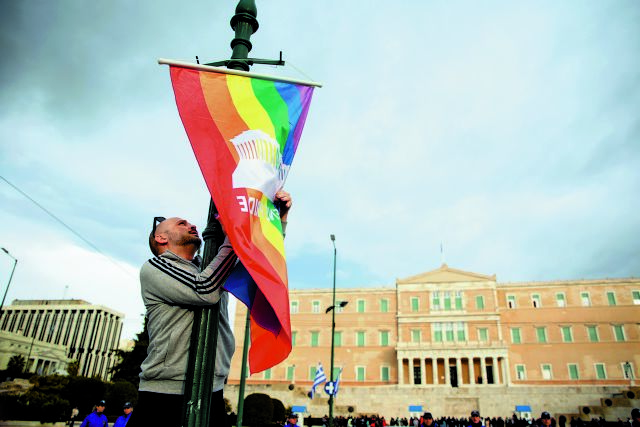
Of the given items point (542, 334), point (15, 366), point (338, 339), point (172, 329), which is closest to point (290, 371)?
point (338, 339)

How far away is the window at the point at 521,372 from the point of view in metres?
44.9

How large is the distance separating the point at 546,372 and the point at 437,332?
11.1 m

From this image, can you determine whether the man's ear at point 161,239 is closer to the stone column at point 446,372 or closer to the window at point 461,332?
the stone column at point 446,372

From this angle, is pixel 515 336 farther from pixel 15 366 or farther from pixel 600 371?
pixel 15 366

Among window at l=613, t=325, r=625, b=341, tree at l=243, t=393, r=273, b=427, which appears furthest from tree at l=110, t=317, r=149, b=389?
window at l=613, t=325, r=625, b=341

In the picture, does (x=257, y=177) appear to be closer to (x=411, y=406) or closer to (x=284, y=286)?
(x=284, y=286)

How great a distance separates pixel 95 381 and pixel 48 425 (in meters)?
6.14

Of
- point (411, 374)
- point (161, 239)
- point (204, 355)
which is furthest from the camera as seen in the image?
point (411, 374)

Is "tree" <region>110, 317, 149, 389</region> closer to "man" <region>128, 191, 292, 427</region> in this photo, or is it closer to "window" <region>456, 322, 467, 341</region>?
"window" <region>456, 322, 467, 341</region>

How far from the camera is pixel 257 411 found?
81.6 feet

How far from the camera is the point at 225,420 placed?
8.39ft

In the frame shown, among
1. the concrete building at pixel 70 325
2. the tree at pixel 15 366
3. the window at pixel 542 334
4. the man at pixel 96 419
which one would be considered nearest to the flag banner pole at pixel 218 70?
the man at pixel 96 419

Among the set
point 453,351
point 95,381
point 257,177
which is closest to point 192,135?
point 257,177

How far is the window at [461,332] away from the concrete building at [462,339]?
3.9 inches
